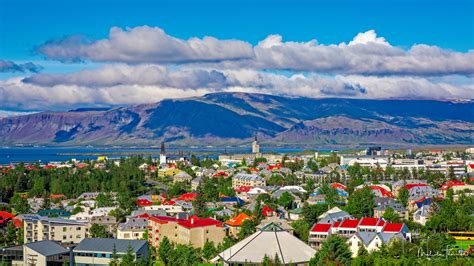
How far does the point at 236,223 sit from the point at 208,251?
20.4ft

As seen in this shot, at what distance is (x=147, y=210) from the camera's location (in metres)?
42.5

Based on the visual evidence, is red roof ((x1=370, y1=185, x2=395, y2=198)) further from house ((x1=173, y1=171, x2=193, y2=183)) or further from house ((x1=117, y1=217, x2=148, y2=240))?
house ((x1=173, y1=171, x2=193, y2=183))

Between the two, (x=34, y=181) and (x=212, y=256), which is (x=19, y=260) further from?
(x=34, y=181)

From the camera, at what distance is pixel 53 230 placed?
35.5 m

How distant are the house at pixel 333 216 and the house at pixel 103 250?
10.2 m

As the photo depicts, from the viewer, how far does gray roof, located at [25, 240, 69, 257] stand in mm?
28906

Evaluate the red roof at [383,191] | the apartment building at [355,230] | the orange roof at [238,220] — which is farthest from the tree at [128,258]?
the red roof at [383,191]

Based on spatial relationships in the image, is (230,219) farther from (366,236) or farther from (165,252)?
(165,252)

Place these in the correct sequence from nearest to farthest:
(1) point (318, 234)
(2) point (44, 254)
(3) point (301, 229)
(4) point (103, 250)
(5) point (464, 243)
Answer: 1. (2) point (44, 254)
2. (4) point (103, 250)
3. (5) point (464, 243)
4. (1) point (318, 234)
5. (3) point (301, 229)

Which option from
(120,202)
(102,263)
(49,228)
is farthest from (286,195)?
(102,263)

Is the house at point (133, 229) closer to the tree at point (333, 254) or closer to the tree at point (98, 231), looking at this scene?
the tree at point (98, 231)

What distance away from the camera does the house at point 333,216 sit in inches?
1437

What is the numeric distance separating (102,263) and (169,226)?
18.8 feet

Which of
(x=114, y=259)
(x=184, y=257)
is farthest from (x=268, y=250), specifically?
(x=114, y=259)
